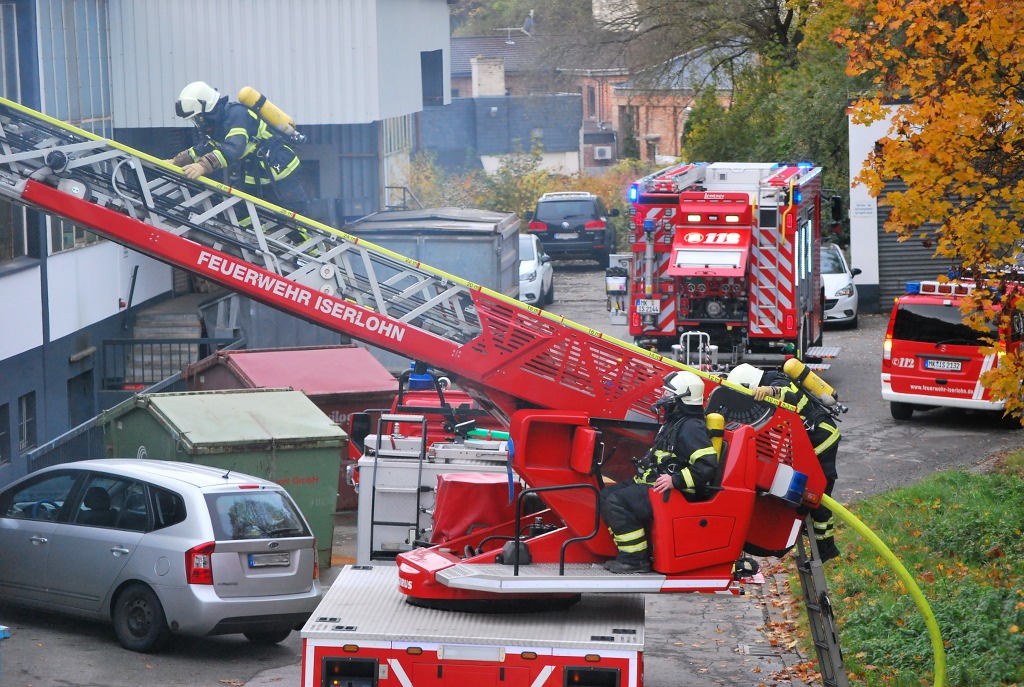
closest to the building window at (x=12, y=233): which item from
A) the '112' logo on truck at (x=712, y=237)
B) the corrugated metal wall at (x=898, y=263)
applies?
the '112' logo on truck at (x=712, y=237)

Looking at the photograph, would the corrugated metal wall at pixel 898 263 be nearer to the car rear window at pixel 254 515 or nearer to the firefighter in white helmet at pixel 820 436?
the car rear window at pixel 254 515

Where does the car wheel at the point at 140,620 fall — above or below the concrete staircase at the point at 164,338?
below

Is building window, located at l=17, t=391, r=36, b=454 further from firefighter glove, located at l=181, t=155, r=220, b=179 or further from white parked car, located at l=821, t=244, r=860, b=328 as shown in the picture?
white parked car, located at l=821, t=244, r=860, b=328

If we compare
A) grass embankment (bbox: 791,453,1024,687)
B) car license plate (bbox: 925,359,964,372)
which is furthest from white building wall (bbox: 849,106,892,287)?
grass embankment (bbox: 791,453,1024,687)

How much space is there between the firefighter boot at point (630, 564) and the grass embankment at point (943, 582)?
2405 mm

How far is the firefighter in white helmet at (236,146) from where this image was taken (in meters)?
10.8

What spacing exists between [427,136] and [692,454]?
50619 mm

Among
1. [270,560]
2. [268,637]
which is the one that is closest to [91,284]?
[268,637]

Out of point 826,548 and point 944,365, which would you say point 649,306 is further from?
point 826,548

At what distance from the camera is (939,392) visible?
17688mm

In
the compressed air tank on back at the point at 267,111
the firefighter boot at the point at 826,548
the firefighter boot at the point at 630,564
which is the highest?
the compressed air tank on back at the point at 267,111

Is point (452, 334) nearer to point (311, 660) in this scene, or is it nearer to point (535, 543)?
point (535, 543)

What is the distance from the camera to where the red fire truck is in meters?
17.9

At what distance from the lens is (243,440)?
40.6 feet
